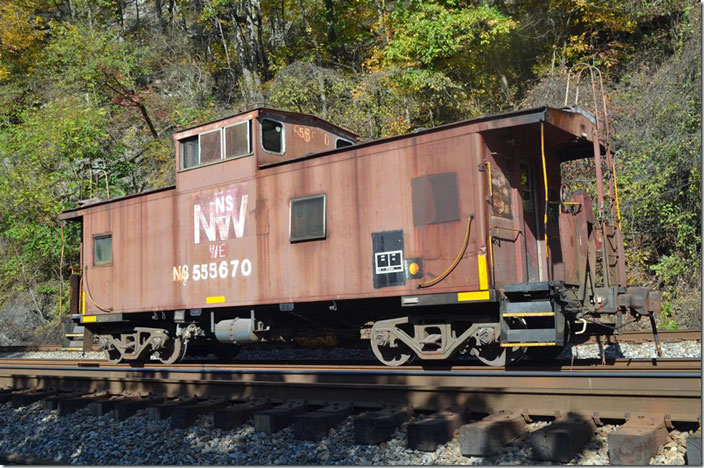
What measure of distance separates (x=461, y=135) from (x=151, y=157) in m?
17.9

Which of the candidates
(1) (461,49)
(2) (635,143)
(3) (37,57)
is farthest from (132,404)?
(3) (37,57)

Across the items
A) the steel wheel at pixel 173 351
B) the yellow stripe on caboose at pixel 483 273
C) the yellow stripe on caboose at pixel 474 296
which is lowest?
the steel wheel at pixel 173 351

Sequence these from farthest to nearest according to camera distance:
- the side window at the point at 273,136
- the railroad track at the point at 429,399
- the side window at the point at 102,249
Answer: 1. the side window at the point at 102,249
2. the side window at the point at 273,136
3. the railroad track at the point at 429,399

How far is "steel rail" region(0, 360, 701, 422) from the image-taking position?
555cm

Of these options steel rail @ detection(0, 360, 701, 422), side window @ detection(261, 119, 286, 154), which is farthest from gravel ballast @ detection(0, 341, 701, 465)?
side window @ detection(261, 119, 286, 154)

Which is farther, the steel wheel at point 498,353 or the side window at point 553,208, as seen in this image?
the side window at point 553,208

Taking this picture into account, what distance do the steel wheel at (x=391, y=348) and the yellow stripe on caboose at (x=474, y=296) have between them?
4.71ft

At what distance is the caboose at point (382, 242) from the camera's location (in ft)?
28.3

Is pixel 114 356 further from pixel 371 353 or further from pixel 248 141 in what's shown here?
pixel 248 141

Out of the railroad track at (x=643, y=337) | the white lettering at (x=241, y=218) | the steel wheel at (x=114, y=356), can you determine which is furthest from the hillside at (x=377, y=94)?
the white lettering at (x=241, y=218)

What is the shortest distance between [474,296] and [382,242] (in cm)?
167

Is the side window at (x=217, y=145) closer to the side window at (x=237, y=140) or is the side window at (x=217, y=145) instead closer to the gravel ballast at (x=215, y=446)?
the side window at (x=237, y=140)

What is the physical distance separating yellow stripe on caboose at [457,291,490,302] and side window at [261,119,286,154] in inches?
175

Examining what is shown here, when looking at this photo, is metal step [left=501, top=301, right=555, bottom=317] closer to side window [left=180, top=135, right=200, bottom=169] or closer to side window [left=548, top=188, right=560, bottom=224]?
side window [left=548, top=188, right=560, bottom=224]
